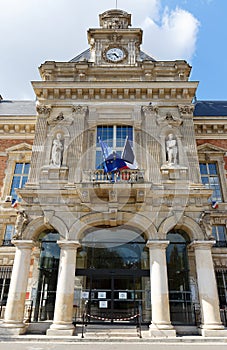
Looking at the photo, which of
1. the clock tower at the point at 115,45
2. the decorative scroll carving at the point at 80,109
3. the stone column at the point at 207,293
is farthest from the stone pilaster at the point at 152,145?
the clock tower at the point at 115,45

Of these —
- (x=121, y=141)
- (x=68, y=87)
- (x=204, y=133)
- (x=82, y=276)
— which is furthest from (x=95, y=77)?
(x=82, y=276)

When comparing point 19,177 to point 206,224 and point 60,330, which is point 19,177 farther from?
point 206,224

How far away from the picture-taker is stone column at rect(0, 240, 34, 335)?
33.5ft

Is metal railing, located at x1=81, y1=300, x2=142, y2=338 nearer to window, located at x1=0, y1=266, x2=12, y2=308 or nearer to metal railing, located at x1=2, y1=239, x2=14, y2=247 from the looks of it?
window, located at x1=0, y1=266, x2=12, y2=308

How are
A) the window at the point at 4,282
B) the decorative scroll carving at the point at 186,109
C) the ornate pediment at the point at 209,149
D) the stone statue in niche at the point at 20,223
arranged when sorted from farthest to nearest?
the ornate pediment at the point at 209,149 < the decorative scroll carving at the point at 186,109 < the window at the point at 4,282 < the stone statue in niche at the point at 20,223

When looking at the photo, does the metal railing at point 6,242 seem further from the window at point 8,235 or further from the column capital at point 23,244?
the column capital at point 23,244

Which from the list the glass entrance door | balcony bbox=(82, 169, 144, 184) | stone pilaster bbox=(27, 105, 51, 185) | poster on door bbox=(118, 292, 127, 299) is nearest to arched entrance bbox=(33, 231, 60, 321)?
the glass entrance door

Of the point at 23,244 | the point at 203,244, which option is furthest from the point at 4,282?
the point at 203,244

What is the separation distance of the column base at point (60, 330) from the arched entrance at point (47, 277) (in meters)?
2.21

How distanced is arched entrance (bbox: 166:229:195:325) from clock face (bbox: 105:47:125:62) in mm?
11528

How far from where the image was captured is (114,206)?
1207 cm

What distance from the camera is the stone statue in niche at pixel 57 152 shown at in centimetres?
1357

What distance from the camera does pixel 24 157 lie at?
16516 mm

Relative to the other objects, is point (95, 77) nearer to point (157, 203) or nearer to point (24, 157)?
point (24, 157)
